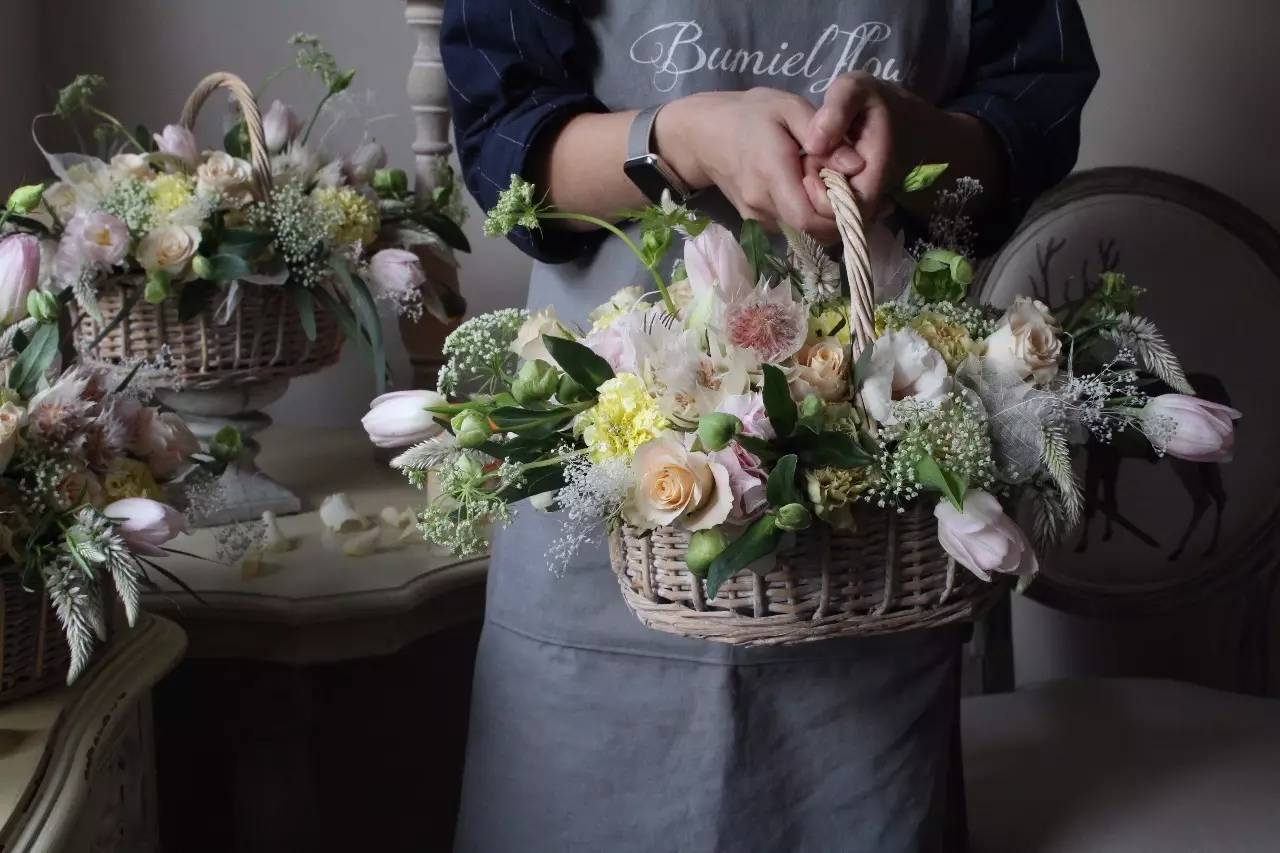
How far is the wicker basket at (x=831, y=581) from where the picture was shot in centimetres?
70

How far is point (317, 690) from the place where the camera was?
1.28 m

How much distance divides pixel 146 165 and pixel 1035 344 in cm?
85

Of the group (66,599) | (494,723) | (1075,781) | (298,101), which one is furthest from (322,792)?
(298,101)

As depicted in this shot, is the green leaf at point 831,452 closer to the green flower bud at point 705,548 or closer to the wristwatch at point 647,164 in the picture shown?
the green flower bud at point 705,548

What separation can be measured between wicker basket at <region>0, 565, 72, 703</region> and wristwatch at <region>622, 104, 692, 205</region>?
45cm

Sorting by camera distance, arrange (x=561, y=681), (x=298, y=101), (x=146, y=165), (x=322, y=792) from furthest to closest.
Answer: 1. (x=298, y=101)
2. (x=322, y=792)
3. (x=146, y=165)
4. (x=561, y=681)

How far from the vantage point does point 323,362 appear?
4.36ft

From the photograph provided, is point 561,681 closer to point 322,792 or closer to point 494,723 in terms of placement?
point 494,723

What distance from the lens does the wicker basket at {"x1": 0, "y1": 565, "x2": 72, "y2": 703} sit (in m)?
0.77

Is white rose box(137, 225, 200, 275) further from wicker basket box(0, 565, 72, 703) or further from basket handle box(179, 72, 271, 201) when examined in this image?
wicker basket box(0, 565, 72, 703)

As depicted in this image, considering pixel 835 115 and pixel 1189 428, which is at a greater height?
pixel 835 115

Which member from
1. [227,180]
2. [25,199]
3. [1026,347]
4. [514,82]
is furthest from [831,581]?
[227,180]

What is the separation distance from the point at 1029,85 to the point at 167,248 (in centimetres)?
73

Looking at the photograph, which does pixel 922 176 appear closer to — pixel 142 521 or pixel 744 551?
pixel 744 551
